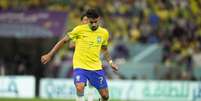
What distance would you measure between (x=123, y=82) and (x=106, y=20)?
4.43 meters

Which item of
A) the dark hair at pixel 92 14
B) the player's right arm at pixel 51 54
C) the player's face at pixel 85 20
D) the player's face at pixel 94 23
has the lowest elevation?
the player's right arm at pixel 51 54

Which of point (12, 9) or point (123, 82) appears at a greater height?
point (12, 9)

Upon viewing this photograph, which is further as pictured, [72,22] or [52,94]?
[72,22]

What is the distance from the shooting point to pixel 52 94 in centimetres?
2736

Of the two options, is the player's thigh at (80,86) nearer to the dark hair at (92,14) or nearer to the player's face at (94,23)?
the player's face at (94,23)

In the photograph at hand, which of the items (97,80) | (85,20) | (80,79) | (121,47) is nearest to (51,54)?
(80,79)

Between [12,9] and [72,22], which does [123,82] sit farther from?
[12,9]

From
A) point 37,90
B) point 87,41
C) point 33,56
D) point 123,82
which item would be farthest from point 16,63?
point 87,41

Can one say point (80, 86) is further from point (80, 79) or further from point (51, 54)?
Answer: point (51, 54)

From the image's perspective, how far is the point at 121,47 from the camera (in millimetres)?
29000

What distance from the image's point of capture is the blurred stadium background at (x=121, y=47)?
27016mm

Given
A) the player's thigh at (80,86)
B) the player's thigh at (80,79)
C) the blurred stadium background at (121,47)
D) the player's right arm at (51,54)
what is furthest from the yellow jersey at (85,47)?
the blurred stadium background at (121,47)

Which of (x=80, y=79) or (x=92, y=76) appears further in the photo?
(x=92, y=76)

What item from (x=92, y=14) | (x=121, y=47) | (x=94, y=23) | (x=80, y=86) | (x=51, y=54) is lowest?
(x=80, y=86)
